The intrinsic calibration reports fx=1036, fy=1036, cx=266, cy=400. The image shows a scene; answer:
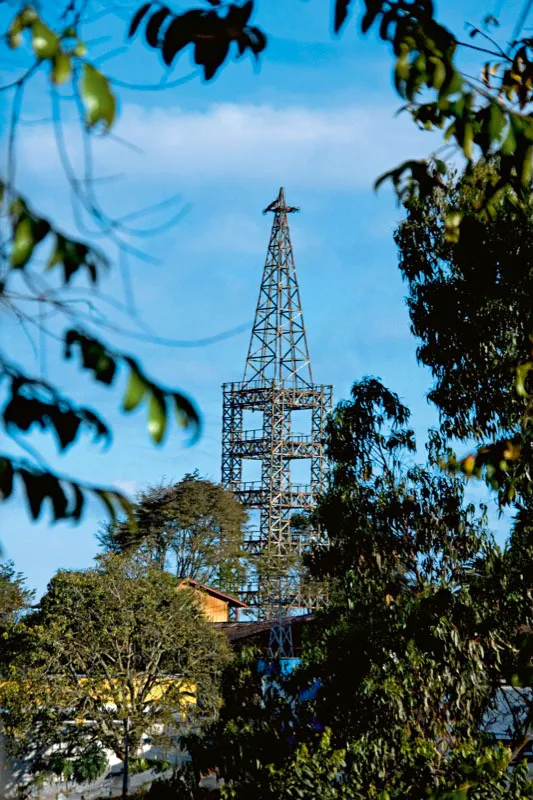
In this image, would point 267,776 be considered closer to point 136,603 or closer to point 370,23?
point 370,23

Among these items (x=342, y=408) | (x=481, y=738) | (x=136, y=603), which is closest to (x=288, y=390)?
(x=136, y=603)

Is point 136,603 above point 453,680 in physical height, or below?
above

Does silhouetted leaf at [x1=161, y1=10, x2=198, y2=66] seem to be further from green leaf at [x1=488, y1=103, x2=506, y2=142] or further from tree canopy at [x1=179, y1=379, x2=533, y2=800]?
tree canopy at [x1=179, y1=379, x2=533, y2=800]

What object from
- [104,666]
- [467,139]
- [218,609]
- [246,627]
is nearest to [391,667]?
[467,139]

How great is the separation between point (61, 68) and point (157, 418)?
1.82 feet

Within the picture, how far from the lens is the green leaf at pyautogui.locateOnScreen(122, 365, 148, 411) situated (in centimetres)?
149

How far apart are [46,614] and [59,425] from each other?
760 inches

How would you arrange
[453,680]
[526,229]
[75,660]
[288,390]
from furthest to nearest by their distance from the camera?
[288,390], [75,660], [453,680], [526,229]

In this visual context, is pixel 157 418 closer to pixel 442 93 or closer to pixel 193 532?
pixel 442 93

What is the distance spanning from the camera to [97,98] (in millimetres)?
1511

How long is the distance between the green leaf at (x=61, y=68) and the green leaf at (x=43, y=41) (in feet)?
0.04

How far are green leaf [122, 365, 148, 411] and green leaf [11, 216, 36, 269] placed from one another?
0.73ft

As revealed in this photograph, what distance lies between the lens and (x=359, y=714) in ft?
28.7

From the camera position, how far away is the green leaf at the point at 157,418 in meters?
1.51
